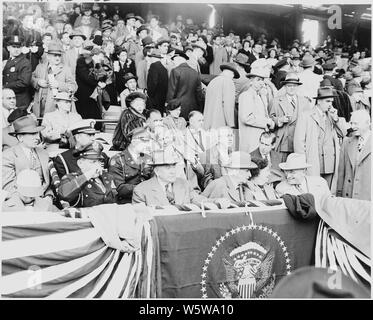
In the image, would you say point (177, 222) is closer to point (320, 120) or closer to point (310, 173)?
point (310, 173)

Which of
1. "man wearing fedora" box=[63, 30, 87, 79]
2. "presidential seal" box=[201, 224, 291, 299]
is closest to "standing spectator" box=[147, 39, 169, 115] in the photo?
"man wearing fedora" box=[63, 30, 87, 79]

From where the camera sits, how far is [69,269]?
5.39 meters

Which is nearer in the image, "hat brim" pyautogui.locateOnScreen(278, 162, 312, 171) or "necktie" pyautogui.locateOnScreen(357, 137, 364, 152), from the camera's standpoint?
"hat brim" pyautogui.locateOnScreen(278, 162, 312, 171)

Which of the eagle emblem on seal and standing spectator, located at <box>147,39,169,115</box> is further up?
standing spectator, located at <box>147,39,169,115</box>

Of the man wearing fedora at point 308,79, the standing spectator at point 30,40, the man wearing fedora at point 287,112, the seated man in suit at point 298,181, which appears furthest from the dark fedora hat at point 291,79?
the standing spectator at point 30,40

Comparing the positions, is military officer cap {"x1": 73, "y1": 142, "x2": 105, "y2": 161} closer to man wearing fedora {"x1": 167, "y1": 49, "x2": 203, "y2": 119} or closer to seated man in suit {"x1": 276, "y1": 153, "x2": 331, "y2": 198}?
man wearing fedora {"x1": 167, "y1": 49, "x2": 203, "y2": 119}

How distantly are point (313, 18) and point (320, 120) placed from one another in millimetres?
1255

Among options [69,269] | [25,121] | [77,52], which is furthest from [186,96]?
[69,269]

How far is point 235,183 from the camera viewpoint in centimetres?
621

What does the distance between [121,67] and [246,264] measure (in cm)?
294

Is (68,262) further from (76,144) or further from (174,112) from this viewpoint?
(174,112)

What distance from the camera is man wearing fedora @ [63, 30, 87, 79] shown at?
720 cm

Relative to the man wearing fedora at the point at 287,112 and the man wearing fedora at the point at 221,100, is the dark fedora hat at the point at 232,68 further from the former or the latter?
the man wearing fedora at the point at 287,112

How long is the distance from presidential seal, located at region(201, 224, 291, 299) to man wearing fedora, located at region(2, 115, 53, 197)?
1.74 m
